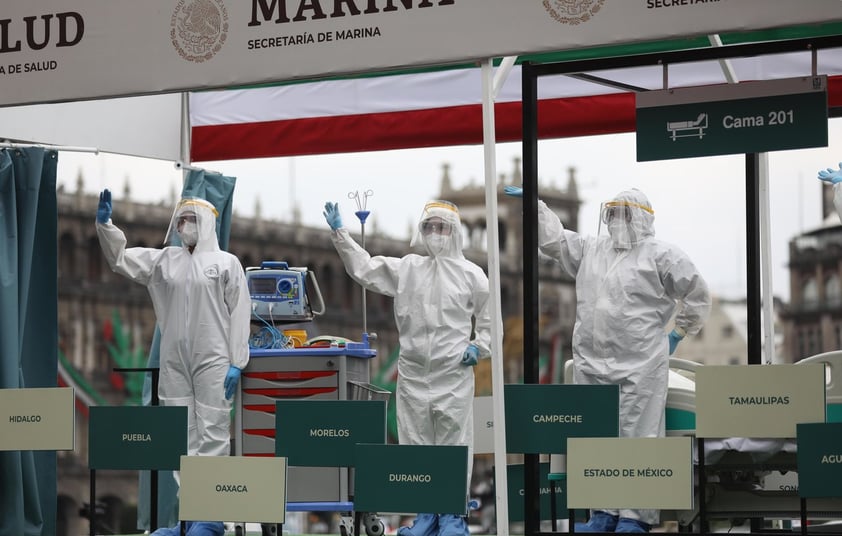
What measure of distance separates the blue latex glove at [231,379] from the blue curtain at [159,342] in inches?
47.7

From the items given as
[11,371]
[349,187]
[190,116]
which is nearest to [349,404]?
[11,371]

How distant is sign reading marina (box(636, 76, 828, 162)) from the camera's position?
5000 mm

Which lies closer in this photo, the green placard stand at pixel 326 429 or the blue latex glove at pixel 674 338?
the green placard stand at pixel 326 429

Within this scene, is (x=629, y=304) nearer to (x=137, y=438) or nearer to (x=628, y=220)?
(x=628, y=220)

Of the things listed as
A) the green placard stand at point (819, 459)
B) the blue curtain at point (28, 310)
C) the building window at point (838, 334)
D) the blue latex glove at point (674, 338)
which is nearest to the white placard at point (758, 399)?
the green placard stand at point (819, 459)

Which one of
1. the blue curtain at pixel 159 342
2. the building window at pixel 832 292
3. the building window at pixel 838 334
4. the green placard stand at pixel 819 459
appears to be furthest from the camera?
the building window at pixel 832 292

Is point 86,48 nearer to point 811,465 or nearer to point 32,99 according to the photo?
point 32,99

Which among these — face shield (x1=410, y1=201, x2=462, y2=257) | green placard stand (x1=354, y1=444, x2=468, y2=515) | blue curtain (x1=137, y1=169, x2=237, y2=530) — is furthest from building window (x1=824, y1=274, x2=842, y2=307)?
green placard stand (x1=354, y1=444, x2=468, y2=515)

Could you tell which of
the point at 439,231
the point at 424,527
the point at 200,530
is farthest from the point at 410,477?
the point at 439,231

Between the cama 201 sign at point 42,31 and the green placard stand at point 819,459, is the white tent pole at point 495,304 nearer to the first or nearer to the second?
the green placard stand at point 819,459

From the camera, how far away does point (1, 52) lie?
5723mm

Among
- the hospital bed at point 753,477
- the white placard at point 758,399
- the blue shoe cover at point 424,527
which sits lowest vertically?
the blue shoe cover at point 424,527

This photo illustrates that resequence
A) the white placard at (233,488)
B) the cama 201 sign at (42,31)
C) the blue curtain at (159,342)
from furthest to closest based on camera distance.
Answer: the blue curtain at (159,342)
the cama 201 sign at (42,31)
the white placard at (233,488)

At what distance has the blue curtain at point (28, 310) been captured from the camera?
737cm
